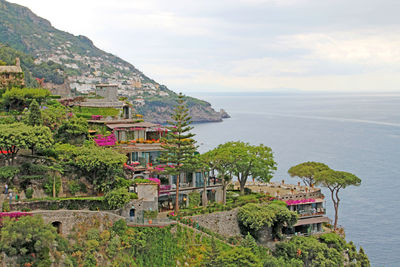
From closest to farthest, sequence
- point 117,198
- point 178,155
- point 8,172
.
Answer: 1. point 8,172
2. point 117,198
3. point 178,155

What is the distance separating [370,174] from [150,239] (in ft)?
215

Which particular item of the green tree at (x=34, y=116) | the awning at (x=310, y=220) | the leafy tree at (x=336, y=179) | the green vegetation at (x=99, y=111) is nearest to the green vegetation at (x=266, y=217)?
the awning at (x=310, y=220)

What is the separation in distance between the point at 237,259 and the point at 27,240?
15.6 m

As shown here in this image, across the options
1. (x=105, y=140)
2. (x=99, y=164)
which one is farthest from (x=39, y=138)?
(x=105, y=140)

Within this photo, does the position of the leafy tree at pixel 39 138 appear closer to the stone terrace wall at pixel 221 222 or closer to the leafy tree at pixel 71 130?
the leafy tree at pixel 71 130

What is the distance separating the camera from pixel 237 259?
36.9 meters

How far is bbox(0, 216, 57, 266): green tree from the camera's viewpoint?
31078 millimetres

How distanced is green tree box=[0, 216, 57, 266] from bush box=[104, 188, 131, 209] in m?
6.27

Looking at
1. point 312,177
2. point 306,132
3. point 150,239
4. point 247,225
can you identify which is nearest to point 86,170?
point 150,239

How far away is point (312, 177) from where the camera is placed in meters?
55.2

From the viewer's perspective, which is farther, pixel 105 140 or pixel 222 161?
pixel 222 161

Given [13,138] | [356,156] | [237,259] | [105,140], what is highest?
[13,138]

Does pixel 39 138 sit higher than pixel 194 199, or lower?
higher

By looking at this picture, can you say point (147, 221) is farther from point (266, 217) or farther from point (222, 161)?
point (266, 217)
